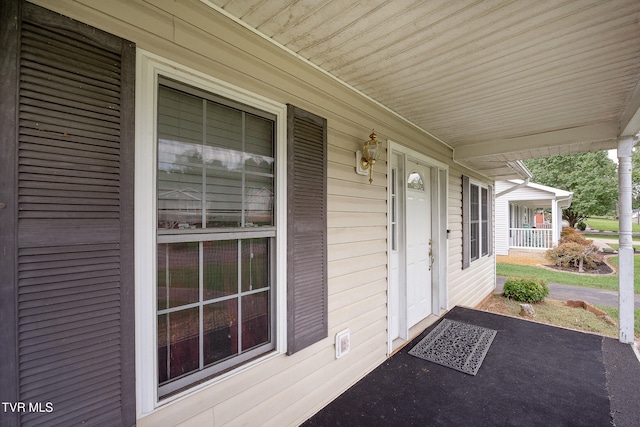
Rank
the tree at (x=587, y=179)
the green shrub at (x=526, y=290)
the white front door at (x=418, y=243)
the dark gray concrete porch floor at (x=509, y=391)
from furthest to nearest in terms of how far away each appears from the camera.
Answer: the tree at (x=587, y=179) < the green shrub at (x=526, y=290) < the white front door at (x=418, y=243) < the dark gray concrete porch floor at (x=509, y=391)

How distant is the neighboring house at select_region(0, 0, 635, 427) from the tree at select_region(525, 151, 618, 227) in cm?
1983

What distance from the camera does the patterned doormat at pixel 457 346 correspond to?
2.81 meters

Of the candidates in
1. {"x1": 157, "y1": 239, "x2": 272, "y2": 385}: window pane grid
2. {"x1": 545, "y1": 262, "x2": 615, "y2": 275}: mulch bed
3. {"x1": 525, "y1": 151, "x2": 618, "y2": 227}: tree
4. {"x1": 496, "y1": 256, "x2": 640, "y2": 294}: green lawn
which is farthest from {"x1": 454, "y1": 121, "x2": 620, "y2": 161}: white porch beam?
{"x1": 525, "y1": 151, "x2": 618, "y2": 227}: tree

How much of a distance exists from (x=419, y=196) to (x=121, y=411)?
3458 mm

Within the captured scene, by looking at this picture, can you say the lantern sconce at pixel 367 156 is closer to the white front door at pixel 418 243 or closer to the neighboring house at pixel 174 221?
the neighboring house at pixel 174 221

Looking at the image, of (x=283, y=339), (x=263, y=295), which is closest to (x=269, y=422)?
(x=283, y=339)

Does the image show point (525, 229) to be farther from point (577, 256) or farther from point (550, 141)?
point (550, 141)

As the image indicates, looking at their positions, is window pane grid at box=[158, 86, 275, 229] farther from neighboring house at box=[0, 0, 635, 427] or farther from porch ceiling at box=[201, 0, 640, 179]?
porch ceiling at box=[201, 0, 640, 179]

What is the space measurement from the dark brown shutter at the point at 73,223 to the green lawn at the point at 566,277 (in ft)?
29.4

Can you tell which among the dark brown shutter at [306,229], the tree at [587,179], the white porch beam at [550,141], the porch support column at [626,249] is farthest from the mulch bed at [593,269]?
the tree at [587,179]

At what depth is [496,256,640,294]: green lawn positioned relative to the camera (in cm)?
660

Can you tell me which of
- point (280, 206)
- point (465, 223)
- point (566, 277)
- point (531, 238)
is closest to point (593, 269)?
point (566, 277)

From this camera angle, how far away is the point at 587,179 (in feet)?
54.9

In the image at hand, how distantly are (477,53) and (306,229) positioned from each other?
5.42 ft
